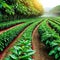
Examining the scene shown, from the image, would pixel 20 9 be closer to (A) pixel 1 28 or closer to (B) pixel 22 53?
(A) pixel 1 28

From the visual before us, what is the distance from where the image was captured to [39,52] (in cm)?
896

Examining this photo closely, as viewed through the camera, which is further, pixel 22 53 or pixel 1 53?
pixel 1 53

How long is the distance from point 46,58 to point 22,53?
305 cm

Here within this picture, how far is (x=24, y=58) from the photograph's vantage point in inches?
189

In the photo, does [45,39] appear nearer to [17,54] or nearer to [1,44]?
[1,44]

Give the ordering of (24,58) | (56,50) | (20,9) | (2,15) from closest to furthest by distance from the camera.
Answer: (24,58)
(56,50)
(2,15)
(20,9)

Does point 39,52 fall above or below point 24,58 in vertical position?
below

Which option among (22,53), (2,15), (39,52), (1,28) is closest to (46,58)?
(39,52)

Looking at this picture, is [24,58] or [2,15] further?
A: [2,15]

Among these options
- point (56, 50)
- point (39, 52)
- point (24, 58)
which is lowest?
point (39, 52)

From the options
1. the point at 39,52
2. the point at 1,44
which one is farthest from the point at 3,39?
the point at 39,52

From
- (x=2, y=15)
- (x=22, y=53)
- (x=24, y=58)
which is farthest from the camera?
(x=2, y=15)

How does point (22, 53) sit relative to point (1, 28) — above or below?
above

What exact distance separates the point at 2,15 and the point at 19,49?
13864 mm
